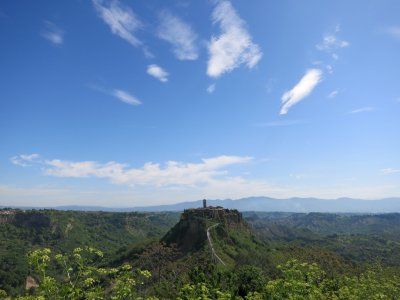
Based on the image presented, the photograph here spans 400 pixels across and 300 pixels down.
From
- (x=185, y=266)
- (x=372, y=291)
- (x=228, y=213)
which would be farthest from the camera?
(x=228, y=213)

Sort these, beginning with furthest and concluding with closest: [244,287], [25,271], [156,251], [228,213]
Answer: [25,271], [228,213], [156,251], [244,287]

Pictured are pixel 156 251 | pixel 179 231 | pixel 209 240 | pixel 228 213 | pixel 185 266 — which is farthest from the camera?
pixel 228 213

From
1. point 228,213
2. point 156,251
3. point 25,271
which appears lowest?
point 25,271

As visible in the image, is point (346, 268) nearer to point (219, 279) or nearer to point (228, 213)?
point (219, 279)

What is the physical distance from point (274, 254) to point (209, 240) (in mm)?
25607

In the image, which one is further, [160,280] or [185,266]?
[185,266]

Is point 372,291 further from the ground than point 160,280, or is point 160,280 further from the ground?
point 372,291

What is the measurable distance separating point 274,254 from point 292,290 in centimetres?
12220

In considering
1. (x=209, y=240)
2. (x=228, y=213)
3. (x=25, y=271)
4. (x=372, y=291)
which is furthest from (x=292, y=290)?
(x=25, y=271)

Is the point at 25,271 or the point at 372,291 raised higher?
the point at 372,291

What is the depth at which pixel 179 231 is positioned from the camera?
154 metres

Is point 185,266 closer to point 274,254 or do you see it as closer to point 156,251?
point 156,251

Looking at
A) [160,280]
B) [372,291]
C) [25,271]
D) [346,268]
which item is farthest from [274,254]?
Result: [25,271]

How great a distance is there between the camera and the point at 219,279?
85.3m
